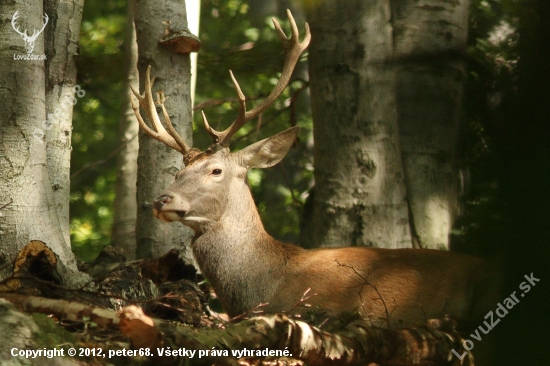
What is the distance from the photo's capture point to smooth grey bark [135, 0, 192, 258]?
622 centimetres

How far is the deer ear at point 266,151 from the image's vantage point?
6051 millimetres

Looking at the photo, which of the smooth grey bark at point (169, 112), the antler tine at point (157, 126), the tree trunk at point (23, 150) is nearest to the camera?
the tree trunk at point (23, 150)

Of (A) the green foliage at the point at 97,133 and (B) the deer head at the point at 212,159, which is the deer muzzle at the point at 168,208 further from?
(A) the green foliage at the point at 97,133

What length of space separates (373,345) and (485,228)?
7.70 feet

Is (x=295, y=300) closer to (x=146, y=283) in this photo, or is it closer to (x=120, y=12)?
(x=146, y=283)

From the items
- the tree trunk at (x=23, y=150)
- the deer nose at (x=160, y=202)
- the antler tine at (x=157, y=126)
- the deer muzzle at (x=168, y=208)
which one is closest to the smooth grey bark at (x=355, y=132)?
the antler tine at (x=157, y=126)

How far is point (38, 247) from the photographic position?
427 cm

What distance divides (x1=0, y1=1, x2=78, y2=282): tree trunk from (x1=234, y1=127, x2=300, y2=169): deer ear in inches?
78.3

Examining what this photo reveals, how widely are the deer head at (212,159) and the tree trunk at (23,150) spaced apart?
3.47 feet

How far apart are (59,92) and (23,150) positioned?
1218 millimetres
